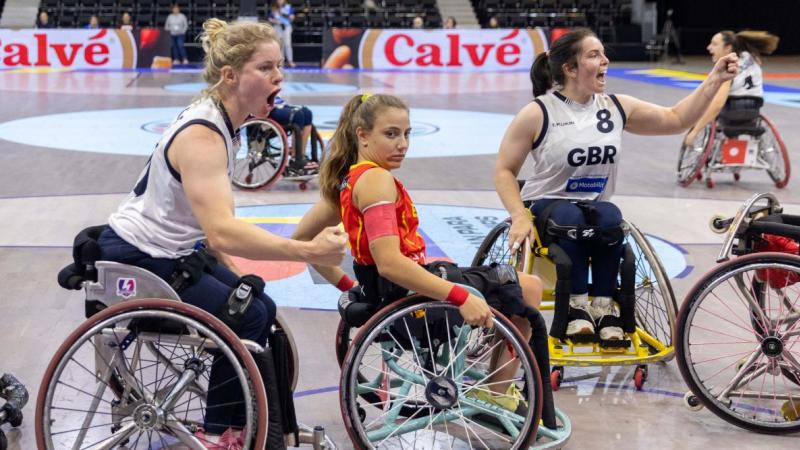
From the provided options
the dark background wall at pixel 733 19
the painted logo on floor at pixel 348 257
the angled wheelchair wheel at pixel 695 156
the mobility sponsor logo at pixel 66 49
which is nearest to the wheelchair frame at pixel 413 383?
the painted logo on floor at pixel 348 257

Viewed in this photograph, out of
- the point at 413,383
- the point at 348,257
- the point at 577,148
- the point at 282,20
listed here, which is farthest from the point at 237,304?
the point at 282,20

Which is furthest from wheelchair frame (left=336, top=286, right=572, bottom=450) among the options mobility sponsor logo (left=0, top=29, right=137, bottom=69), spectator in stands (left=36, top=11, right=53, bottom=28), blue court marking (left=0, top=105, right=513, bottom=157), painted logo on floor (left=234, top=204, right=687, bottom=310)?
spectator in stands (left=36, top=11, right=53, bottom=28)

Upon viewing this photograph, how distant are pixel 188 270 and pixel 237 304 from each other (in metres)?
0.17

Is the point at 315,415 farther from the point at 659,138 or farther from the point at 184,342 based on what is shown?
the point at 659,138

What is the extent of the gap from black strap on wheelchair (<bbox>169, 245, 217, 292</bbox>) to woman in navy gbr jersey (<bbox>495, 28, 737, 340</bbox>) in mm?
1301

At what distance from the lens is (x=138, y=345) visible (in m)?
2.84

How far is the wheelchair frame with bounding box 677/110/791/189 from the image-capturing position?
795 cm

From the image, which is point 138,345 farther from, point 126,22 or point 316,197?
point 126,22

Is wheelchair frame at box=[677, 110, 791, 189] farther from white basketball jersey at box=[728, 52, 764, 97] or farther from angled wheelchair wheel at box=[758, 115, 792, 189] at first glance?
white basketball jersey at box=[728, 52, 764, 97]

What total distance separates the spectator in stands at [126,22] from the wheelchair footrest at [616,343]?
19.2 m

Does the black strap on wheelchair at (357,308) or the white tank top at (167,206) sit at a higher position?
the white tank top at (167,206)

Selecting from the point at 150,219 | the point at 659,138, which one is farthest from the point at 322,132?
the point at 150,219

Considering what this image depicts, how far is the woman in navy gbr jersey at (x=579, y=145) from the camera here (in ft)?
12.5

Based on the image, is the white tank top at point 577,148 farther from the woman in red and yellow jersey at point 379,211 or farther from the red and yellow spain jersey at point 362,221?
the red and yellow spain jersey at point 362,221
